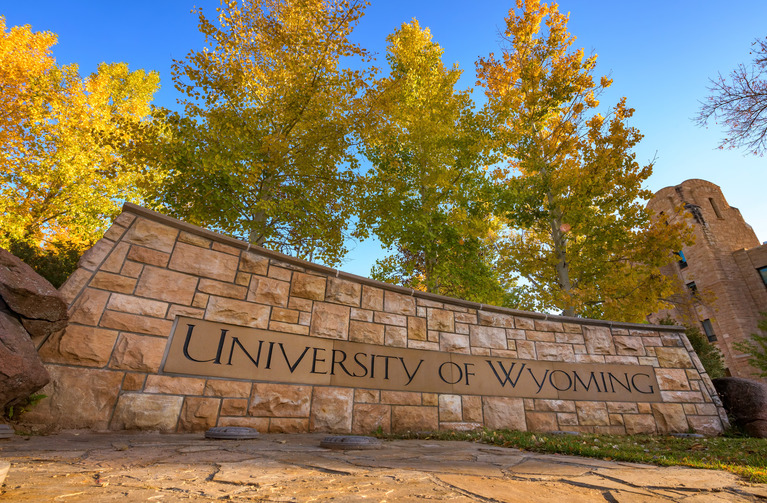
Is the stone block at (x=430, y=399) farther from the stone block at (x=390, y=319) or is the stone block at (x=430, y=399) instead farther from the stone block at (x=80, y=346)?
the stone block at (x=80, y=346)

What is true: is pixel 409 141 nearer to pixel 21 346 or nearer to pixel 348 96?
pixel 348 96

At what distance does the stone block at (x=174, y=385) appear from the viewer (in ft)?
12.7

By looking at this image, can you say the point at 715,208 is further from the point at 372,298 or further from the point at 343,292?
the point at 343,292

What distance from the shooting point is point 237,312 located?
461 centimetres

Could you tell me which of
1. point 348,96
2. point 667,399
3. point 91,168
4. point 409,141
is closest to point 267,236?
point 348,96

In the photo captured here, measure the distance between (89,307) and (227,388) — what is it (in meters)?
1.71

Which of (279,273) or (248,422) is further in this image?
(279,273)

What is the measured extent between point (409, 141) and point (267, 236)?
5597 mm

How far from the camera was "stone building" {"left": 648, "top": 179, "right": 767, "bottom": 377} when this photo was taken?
62.0ft

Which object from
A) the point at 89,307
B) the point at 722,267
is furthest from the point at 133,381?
the point at 722,267

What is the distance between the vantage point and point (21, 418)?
3166 millimetres

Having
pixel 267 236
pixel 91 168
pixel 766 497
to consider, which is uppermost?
pixel 91 168

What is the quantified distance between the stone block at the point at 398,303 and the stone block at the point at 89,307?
3608 mm

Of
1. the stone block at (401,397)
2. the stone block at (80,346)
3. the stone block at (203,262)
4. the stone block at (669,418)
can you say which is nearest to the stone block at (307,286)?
the stone block at (203,262)
